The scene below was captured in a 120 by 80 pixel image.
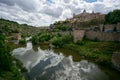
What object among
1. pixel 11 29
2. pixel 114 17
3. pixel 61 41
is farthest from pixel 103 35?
pixel 11 29

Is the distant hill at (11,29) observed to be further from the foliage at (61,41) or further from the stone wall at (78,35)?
the stone wall at (78,35)


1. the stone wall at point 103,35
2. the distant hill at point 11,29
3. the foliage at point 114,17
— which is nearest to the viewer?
the stone wall at point 103,35

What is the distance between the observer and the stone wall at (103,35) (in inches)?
1441

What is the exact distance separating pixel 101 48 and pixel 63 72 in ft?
43.9

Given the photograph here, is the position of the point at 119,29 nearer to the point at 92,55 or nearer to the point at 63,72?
the point at 92,55

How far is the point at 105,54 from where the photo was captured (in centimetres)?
2975

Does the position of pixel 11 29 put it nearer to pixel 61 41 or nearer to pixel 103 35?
pixel 61 41

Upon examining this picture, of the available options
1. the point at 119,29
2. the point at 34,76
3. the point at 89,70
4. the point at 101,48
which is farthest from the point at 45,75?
the point at 119,29

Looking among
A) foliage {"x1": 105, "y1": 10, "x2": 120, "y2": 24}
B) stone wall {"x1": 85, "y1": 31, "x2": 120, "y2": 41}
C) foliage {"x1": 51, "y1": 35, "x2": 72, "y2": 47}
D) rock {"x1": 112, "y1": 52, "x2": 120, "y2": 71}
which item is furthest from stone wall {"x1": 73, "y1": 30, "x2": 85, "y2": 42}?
rock {"x1": 112, "y1": 52, "x2": 120, "y2": 71}

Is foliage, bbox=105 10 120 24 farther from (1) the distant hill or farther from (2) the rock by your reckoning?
(1) the distant hill

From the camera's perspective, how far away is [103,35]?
132 feet

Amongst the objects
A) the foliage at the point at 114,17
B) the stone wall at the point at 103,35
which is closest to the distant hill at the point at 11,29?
the stone wall at the point at 103,35

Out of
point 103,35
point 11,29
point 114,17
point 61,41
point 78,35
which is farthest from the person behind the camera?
point 11,29

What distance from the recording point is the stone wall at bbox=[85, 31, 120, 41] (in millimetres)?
36609
